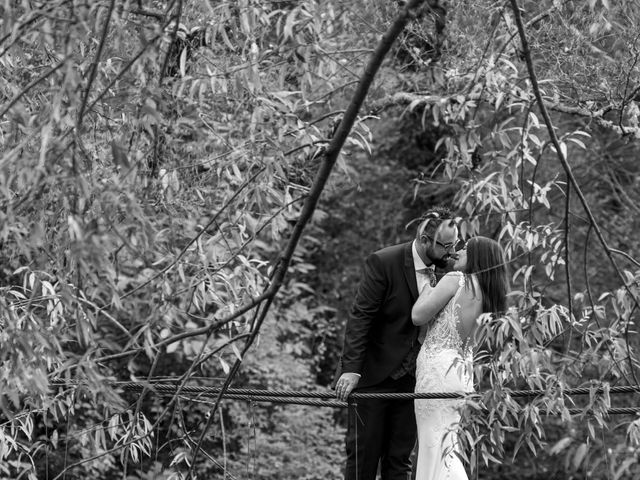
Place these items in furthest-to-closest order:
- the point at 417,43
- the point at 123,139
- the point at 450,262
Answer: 1. the point at 417,43
2. the point at 450,262
3. the point at 123,139

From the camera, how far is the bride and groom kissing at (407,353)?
373 centimetres

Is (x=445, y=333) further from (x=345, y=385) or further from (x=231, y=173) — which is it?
(x=231, y=173)

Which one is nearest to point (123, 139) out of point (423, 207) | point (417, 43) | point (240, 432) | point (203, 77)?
point (203, 77)

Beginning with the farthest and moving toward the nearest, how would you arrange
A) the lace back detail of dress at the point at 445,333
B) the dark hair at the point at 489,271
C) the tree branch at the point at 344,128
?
the lace back detail of dress at the point at 445,333 → the dark hair at the point at 489,271 → the tree branch at the point at 344,128

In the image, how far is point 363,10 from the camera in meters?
3.01

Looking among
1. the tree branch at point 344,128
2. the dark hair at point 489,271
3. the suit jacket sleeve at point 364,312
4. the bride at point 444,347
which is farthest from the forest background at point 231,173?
the suit jacket sleeve at point 364,312

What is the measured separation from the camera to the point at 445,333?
3820mm

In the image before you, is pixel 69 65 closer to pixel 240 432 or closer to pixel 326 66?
pixel 326 66

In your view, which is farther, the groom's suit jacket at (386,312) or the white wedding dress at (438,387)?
the groom's suit jacket at (386,312)

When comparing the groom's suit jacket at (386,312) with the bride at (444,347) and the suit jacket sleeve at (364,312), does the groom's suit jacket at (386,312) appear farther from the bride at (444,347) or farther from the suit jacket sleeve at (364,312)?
the bride at (444,347)

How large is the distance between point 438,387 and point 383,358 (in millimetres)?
306

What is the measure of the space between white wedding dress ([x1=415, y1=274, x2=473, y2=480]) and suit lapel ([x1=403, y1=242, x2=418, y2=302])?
17cm

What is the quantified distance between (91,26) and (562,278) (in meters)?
6.90

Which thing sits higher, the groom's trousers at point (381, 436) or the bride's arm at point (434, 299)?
the bride's arm at point (434, 299)
